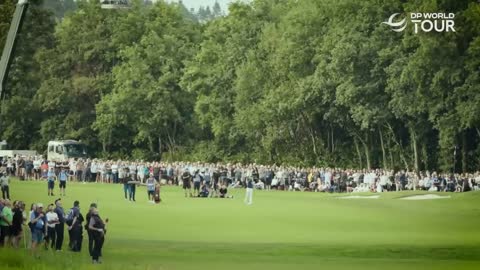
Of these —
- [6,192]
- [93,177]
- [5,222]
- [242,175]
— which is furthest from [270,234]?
[6,192]

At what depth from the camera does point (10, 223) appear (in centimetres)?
2692

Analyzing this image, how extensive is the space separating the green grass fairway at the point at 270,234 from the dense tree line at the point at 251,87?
46.7 inches

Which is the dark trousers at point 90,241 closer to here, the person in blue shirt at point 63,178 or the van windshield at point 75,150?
the person in blue shirt at point 63,178

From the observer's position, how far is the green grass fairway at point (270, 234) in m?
26.9

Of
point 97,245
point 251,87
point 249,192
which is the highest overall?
point 251,87

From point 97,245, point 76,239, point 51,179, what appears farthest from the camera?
point 51,179

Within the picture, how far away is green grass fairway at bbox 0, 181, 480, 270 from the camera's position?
2689 cm

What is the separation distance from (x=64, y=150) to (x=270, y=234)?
4.56 meters

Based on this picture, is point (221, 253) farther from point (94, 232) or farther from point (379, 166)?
point (379, 166)

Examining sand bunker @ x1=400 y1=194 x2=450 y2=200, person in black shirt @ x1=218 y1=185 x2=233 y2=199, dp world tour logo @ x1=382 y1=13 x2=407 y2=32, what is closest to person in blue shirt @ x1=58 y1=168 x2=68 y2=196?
person in black shirt @ x1=218 y1=185 x2=233 y2=199

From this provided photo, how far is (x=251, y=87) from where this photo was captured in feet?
101

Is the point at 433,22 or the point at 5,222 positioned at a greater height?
the point at 433,22

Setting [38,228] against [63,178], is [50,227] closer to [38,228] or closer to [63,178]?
[38,228]

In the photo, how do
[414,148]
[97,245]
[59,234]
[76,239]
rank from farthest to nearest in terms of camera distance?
[414,148]
[59,234]
[76,239]
[97,245]
